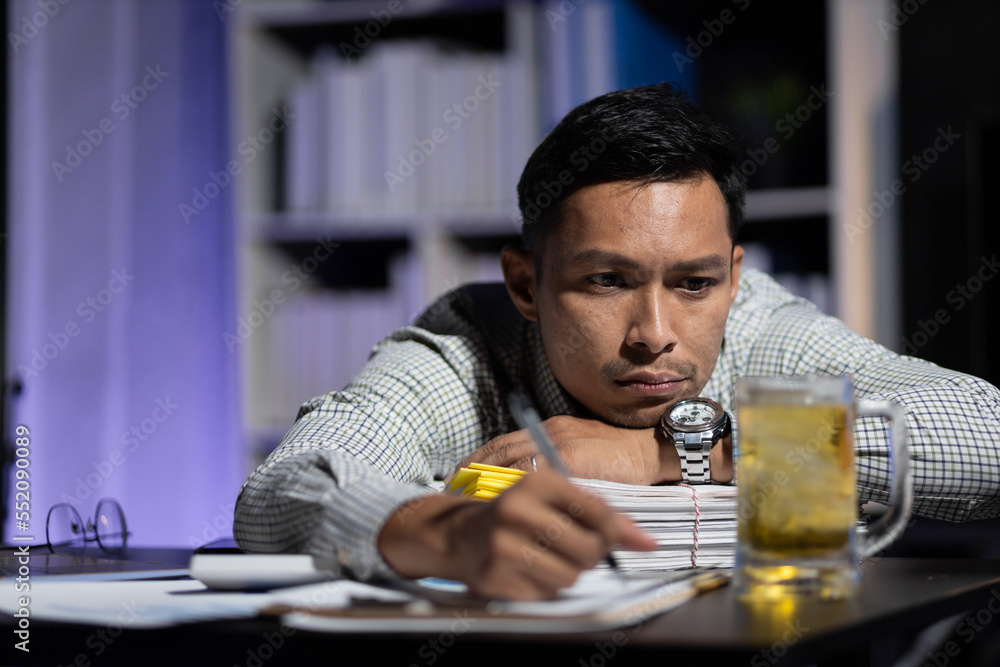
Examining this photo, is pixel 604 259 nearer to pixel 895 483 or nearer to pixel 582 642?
pixel 895 483

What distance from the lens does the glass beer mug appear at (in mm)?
705

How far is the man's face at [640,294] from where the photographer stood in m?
1.19

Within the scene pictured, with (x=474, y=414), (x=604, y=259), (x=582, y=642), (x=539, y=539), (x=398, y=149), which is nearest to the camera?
(x=582, y=642)

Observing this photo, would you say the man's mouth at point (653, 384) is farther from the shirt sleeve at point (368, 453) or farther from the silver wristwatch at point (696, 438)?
the shirt sleeve at point (368, 453)

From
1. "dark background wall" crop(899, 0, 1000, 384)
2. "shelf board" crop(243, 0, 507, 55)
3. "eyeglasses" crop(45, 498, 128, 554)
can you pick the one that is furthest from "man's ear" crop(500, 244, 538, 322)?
"dark background wall" crop(899, 0, 1000, 384)

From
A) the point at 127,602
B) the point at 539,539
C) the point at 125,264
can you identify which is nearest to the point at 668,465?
the point at 539,539

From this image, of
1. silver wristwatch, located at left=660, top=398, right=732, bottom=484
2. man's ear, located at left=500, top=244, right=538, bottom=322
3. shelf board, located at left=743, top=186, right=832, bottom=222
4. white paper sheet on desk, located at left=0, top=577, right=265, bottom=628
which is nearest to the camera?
white paper sheet on desk, located at left=0, top=577, right=265, bottom=628

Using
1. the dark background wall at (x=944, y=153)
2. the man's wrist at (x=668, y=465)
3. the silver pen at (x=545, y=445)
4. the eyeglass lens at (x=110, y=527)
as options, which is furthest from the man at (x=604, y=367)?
the dark background wall at (x=944, y=153)

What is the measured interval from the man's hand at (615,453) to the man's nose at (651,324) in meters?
0.10

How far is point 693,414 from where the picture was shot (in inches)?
44.6

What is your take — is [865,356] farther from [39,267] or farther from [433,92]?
[39,267]

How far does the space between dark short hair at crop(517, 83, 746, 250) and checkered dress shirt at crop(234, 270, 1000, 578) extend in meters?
0.20

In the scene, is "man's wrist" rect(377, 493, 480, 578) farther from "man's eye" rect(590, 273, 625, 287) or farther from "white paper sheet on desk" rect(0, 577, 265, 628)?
"man's eye" rect(590, 273, 625, 287)

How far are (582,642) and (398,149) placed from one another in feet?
6.25
